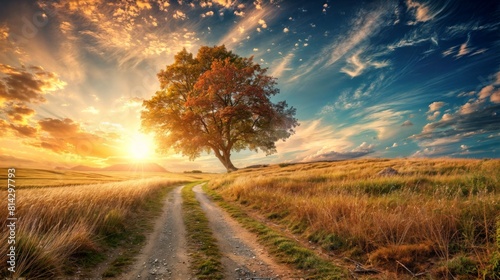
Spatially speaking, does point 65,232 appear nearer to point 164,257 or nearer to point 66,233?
point 66,233

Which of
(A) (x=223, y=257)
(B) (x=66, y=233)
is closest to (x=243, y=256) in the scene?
(A) (x=223, y=257)

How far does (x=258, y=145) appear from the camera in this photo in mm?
37406

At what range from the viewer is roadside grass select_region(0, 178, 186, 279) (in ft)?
16.1


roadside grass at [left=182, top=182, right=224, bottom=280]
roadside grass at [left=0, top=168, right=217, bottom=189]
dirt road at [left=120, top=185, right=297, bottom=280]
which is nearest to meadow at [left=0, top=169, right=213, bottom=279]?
dirt road at [left=120, top=185, right=297, bottom=280]

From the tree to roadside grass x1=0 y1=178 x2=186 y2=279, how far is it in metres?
22.2

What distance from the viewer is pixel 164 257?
633cm

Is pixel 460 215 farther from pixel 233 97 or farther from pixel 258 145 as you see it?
pixel 258 145

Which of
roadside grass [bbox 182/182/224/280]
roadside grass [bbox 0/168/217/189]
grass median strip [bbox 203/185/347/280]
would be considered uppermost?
roadside grass [bbox 0/168/217/189]

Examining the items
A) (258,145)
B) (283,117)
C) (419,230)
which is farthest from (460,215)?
(258,145)

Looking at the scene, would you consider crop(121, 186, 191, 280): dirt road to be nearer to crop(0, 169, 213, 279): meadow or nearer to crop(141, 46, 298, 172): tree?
crop(0, 169, 213, 279): meadow

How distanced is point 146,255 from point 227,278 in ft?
9.11

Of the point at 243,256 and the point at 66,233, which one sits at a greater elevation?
the point at 66,233

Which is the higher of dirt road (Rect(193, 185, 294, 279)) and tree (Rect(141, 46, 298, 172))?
tree (Rect(141, 46, 298, 172))

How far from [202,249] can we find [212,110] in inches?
1098
